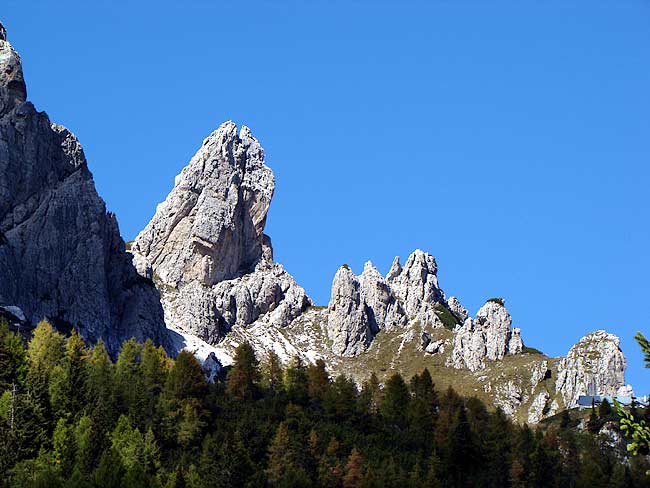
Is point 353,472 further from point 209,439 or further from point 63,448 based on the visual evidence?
point 63,448

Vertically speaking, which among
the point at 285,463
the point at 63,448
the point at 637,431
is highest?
the point at 285,463

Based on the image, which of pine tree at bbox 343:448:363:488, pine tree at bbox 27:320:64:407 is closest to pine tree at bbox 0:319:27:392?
pine tree at bbox 27:320:64:407

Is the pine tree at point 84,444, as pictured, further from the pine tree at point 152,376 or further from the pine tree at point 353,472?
the pine tree at point 353,472

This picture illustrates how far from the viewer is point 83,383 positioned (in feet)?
546

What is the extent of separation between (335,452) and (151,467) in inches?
1144

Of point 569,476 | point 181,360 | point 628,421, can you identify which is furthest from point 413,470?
point 628,421

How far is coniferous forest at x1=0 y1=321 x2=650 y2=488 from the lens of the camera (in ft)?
479

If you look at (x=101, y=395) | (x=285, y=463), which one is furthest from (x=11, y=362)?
(x=285, y=463)

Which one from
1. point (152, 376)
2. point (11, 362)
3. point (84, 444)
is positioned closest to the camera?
point (84, 444)

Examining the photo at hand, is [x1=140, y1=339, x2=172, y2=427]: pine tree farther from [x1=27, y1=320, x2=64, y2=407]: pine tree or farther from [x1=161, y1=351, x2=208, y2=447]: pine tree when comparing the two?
[x1=27, y1=320, x2=64, y2=407]: pine tree

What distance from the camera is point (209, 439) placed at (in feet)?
519

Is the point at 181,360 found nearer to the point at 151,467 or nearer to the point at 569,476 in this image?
the point at 151,467

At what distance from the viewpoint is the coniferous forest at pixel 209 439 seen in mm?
146000

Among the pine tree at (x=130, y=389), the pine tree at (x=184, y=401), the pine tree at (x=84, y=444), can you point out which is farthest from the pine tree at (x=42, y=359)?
the pine tree at (x=184, y=401)
